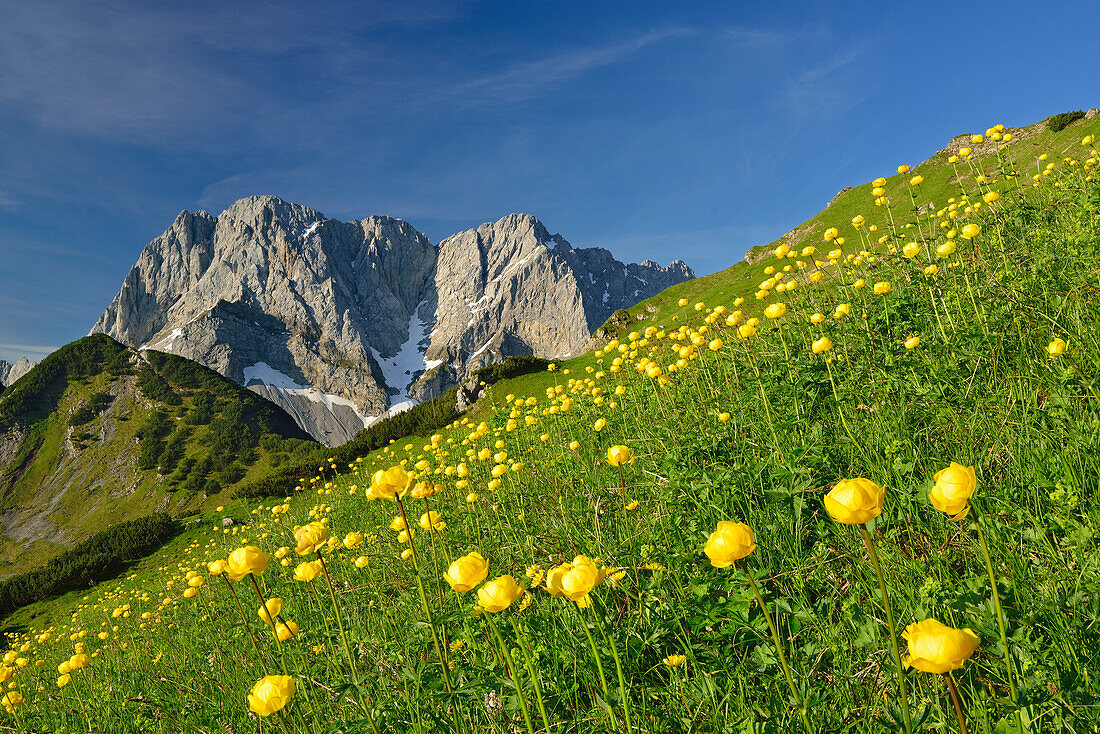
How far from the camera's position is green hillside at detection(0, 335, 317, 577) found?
42531mm

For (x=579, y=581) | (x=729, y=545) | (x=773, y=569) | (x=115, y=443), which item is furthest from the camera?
(x=115, y=443)

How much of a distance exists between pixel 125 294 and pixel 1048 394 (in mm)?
236630

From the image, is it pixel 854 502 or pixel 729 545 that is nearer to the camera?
pixel 854 502

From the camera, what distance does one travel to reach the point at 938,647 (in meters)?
1.07

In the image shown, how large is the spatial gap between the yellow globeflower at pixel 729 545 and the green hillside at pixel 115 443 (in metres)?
44.6

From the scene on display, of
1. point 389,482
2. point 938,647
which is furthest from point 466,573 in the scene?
point 938,647

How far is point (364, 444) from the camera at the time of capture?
2059cm

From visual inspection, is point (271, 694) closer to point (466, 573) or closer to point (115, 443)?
point (466, 573)

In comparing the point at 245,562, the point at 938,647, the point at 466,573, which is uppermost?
the point at 245,562

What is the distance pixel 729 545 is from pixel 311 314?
193250mm

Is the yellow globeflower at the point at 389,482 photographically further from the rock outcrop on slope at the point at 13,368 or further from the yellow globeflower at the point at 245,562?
the rock outcrop on slope at the point at 13,368

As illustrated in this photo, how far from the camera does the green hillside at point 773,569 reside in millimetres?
1623

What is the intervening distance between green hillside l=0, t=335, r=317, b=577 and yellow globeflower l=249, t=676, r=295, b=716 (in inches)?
1703

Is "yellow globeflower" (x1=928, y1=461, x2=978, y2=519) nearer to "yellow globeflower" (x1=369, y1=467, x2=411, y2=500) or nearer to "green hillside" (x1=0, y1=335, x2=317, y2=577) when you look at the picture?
"yellow globeflower" (x1=369, y1=467, x2=411, y2=500)
